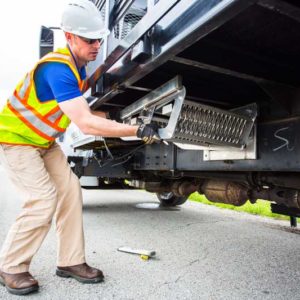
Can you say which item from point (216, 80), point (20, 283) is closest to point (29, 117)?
point (20, 283)

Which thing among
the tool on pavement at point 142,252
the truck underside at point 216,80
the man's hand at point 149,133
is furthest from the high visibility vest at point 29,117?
the tool on pavement at point 142,252

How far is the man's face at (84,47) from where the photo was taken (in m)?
2.06

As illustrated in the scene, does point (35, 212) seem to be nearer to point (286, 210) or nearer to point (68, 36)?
point (68, 36)

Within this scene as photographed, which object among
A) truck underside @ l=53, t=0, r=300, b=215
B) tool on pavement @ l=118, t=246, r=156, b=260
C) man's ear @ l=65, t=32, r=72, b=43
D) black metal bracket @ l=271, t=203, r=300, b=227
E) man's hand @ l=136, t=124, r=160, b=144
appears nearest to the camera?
truck underside @ l=53, t=0, r=300, b=215

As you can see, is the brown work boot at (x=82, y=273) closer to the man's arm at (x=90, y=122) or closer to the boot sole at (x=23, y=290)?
the boot sole at (x=23, y=290)

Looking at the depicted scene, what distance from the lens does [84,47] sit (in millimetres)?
2082

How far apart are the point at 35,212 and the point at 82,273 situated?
521 mm

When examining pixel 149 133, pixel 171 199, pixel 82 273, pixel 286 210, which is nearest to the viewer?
pixel 149 133

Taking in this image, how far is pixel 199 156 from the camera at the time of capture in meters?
2.54

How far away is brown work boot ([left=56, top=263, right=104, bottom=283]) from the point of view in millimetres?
2240

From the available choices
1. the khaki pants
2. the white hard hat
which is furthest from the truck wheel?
the white hard hat

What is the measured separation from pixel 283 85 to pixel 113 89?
3.15ft

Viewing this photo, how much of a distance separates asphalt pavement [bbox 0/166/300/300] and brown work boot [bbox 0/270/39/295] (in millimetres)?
42

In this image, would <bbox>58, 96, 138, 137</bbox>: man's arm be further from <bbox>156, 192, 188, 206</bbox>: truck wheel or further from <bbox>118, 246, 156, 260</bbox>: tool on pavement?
<bbox>156, 192, 188, 206</bbox>: truck wheel
